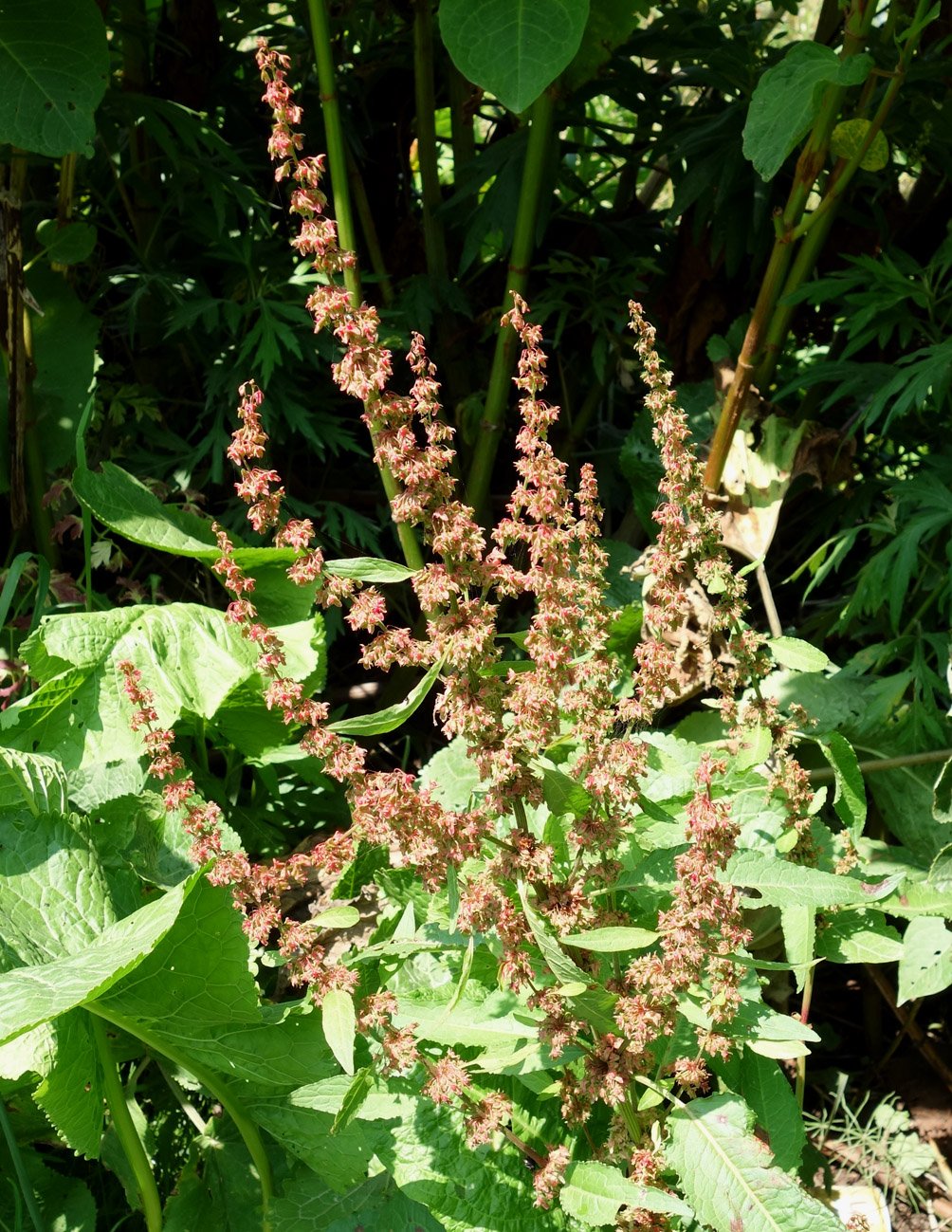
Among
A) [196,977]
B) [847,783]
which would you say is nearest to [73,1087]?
[196,977]

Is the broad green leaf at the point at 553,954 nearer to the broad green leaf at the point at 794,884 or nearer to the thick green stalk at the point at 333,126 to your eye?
the broad green leaf at the point at 794,884

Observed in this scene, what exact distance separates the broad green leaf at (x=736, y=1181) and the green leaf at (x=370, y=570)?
0.62 m

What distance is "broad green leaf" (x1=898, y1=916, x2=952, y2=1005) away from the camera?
1510mm

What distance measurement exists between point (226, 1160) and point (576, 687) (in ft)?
2.71

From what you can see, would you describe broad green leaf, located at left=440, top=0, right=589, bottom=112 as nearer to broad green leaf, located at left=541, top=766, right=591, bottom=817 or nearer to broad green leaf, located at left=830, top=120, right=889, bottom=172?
broad green leaf, located at left=830, top=120, right=889, bottom=172

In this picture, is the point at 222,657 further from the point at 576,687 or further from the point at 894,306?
the point at 894,306

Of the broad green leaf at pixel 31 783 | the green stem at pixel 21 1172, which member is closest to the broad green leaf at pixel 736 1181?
the green stem at pixel 21 1172

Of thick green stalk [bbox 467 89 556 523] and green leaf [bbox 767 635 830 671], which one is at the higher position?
thick green stalk [bbox 467 89 556 523]

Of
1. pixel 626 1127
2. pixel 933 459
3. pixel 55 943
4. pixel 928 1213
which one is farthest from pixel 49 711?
pixel 928 1213

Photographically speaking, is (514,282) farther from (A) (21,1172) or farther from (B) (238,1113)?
(A) (21,1172)

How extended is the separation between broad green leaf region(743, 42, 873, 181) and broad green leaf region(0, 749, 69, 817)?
1.19 metres

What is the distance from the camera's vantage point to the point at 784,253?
69.1 inches

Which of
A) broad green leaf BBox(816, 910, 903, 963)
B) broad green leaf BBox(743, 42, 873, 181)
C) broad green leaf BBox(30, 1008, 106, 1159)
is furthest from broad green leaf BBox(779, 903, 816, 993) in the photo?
broad green leaf BBox(743, 42, 873, 181)

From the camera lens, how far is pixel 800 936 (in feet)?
4.57
